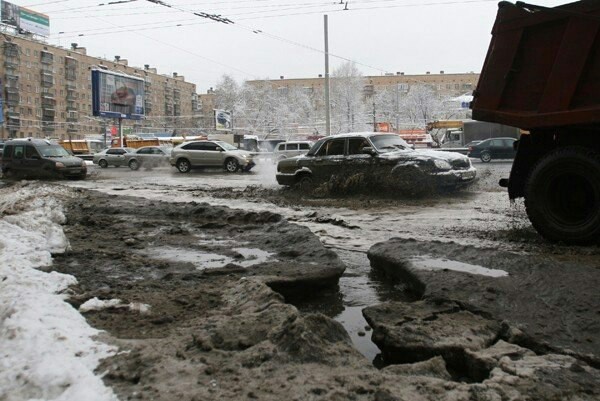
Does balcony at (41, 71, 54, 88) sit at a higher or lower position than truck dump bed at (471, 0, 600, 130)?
higher

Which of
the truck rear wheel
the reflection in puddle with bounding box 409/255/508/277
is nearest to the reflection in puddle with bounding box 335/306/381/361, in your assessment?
the reflection in puddle with bounding box 409/255/508/277

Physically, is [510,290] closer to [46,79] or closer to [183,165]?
[183,165]

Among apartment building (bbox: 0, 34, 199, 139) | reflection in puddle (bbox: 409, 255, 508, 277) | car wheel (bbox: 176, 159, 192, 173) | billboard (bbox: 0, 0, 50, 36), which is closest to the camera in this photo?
reflection in puddle (bbox: 409, 255, 508, 277)

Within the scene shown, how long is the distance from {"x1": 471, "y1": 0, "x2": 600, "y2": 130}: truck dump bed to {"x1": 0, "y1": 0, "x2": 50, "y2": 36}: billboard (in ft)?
215

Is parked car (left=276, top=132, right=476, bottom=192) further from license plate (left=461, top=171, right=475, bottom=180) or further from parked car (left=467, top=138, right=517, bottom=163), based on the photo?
parked car (left=467, top=138, right=517, bottom=163)

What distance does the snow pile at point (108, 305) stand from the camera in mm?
3732

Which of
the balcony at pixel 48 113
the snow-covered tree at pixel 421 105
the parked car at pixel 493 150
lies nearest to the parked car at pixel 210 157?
the parked car at pixel 493 150

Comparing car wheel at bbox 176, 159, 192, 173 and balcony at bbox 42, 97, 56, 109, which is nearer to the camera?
car wheel at bbox 176, 159, 192, 173

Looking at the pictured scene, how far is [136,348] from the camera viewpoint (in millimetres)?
2879

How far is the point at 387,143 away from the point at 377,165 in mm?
837

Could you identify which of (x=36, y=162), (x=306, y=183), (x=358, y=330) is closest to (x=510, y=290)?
(x=358, y=330)

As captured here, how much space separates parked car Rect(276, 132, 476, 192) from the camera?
37.0 feet

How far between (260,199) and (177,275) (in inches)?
323

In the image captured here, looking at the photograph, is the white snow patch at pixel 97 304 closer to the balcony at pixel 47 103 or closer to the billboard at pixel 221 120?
the billboard at pixel 221 120
